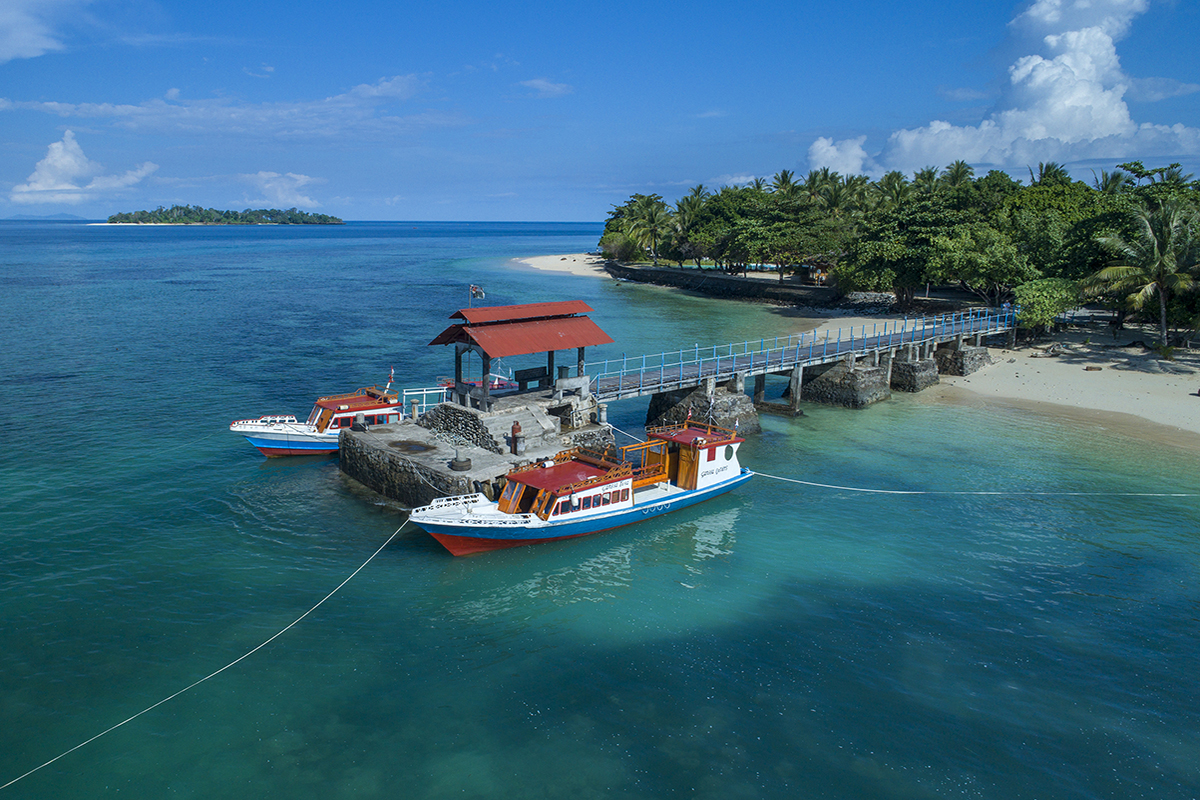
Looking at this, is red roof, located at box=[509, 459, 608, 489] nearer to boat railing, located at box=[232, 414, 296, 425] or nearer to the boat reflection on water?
the boat reflection on water

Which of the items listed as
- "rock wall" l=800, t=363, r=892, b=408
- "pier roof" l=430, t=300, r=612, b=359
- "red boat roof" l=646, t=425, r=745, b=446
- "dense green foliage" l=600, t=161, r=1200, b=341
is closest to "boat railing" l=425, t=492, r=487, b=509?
"pier roof" l=430, t=300, r=612, b=359

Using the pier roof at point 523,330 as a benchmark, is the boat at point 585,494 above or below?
below

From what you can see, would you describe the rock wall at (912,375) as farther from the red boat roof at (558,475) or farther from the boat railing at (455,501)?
the boat railing at (455,501)

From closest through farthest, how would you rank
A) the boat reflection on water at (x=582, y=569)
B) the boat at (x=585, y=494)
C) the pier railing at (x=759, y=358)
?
the boat reflection on water at (x=582, y=569) → the boat at (x=585, y=494) → the pier railing at (x=759, y=358)

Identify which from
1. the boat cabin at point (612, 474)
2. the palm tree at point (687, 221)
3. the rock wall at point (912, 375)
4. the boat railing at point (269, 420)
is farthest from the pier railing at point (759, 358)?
the palm tree at point (687, 221)

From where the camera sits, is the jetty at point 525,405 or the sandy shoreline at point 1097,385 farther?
the sandy shoreline at point 1097,385

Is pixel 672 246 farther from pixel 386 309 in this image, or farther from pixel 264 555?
pixel 264 555
